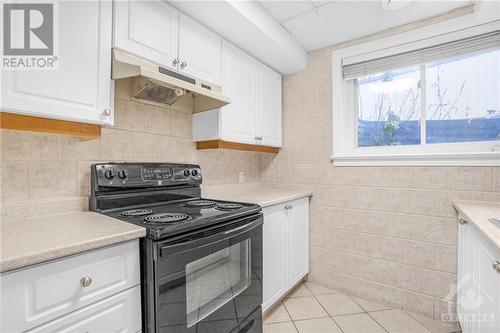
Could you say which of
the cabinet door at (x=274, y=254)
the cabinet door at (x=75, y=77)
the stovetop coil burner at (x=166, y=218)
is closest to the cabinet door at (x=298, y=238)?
the cabinet door at (x=274, y=254)

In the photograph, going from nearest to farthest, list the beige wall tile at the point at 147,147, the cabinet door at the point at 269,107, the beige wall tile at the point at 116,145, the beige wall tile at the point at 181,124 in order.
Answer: the beige wall tile at the point at 116,145 → the beige wall tile at the point at 147,147 → the beige wall tile at the point at 181,124 → the cabinet door at the point at 269,107

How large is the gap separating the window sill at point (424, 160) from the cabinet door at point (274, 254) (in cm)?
79

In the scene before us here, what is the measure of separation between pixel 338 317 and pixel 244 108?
70.3 inches

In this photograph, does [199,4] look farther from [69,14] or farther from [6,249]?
[6,249]

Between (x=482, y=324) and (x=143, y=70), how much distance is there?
190cm

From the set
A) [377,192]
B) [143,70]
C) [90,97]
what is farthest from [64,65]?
[377,192]

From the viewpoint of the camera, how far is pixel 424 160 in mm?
1922

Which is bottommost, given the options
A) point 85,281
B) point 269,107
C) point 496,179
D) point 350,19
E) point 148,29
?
point 85,281

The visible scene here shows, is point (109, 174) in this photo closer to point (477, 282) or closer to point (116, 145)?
point (116, 145)

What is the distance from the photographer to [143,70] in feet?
3.91

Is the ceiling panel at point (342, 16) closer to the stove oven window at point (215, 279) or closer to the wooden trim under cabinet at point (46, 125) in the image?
the wooden trim under cabinet at point (46, 125)

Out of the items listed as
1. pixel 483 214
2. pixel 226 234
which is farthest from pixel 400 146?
pixel 226 234

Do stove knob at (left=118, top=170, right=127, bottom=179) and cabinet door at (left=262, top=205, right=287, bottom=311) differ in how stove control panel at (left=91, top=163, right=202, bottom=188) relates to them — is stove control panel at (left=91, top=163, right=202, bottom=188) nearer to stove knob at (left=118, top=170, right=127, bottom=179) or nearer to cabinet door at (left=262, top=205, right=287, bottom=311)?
stove knob at (left=118, top=170, right=127, bottom=179)

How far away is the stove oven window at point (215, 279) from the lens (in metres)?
1.18
